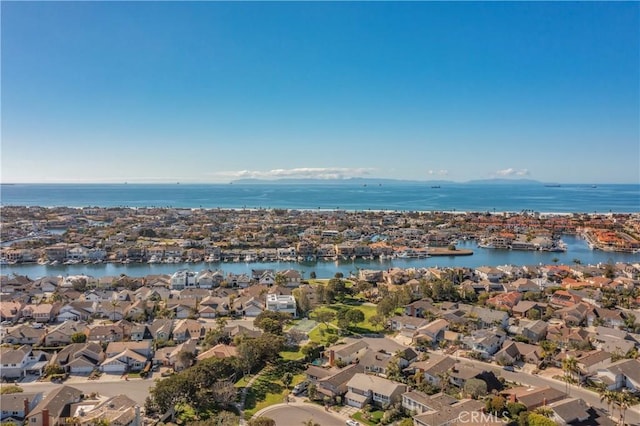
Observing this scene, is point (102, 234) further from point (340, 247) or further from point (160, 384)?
point (160, 384)

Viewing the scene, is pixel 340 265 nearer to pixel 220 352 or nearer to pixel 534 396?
pixel 220 352

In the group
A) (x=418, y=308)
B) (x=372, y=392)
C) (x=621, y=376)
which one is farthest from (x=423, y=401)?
(x=418, y=308)

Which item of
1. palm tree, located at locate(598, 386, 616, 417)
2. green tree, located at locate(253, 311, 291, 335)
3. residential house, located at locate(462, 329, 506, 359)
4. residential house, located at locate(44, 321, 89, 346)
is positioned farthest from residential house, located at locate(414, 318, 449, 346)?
residential house, located at locate(44, 321, 89, 346)

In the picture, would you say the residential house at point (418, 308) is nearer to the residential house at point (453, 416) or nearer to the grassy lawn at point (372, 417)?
the grassy lawn at point (372, 417)

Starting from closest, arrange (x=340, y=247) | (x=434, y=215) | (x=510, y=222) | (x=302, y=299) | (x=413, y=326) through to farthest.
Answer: (x=413, y=326) < (x=302, y=299) < (x=340, y=247) < (x=510, y=222) < (x=434, y=215)

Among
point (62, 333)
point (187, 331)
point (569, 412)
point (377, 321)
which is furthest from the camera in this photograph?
point (377, 321)

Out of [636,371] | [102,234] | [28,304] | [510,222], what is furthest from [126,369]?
[510,222]

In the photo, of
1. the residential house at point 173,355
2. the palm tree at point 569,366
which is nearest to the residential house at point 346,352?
the residential house at point 173,355
